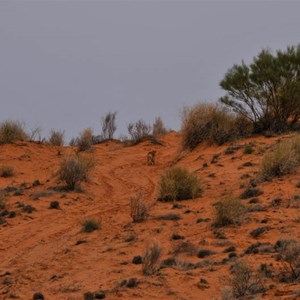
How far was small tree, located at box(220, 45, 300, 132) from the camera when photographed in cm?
2609

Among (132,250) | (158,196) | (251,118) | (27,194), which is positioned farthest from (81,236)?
(251,118)

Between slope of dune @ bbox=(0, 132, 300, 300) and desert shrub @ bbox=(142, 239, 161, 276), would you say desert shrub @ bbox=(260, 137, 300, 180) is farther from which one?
desert shrub @ bbox=(142, 239, 161, 276)

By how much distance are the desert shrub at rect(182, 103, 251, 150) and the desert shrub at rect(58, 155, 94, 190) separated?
729cm

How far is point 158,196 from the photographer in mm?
17359

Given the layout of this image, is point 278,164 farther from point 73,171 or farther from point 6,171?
point 6,171

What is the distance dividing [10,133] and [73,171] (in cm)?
1064

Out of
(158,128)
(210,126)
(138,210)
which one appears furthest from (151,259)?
(158,128)

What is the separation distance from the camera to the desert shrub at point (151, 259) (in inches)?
396

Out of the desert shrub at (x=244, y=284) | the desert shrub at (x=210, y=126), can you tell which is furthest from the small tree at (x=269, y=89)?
the desert shrub at (x=244, y=284)

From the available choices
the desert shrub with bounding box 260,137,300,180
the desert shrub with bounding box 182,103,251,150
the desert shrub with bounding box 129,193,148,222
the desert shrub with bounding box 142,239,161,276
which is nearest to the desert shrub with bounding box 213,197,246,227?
the desert shrub with bounding box 129,193,148,222

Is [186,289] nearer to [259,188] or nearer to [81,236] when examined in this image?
[81,236]

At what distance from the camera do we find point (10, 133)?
29125 mm

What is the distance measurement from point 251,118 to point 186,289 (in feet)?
60.2

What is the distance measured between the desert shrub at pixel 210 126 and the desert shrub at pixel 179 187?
28.8ft
